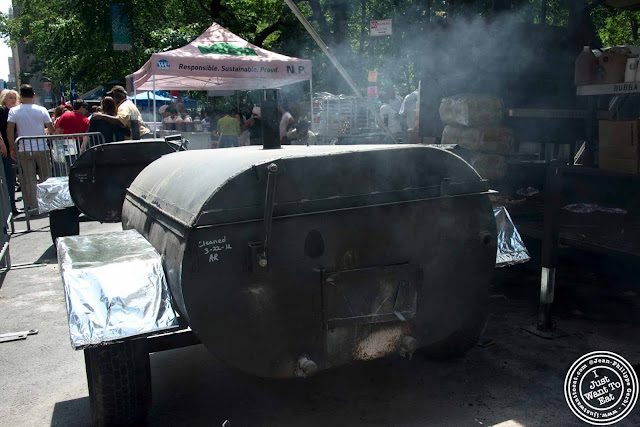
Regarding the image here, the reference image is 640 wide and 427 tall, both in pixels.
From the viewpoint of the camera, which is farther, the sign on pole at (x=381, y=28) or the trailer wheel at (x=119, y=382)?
the sign on pole at (x=381, y=28)

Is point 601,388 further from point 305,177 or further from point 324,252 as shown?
point 305,177

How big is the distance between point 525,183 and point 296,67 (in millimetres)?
6157

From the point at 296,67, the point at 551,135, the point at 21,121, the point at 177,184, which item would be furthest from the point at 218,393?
the point at 296,67

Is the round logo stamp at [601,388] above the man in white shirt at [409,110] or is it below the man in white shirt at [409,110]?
below

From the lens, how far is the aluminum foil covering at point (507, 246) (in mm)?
3426

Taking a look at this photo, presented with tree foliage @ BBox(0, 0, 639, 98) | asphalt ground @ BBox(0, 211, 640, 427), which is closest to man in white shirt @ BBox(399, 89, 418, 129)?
tree foliage @ BBox(0, 0, 639, 98)

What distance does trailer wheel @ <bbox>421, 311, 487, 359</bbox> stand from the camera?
3297 millimetres

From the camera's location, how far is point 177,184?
3.04m

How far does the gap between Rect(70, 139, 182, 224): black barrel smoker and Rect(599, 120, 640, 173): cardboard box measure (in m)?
4.07

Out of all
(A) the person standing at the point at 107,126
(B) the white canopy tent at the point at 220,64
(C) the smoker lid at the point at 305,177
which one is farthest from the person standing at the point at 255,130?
(C) the smoker lid at the point at 305,177

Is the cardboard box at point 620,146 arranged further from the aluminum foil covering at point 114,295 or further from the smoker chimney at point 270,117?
the aluminum foil covering at point 114,295

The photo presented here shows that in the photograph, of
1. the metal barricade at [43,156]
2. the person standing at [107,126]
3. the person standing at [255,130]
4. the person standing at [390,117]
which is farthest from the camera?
the person standing at [390,117]

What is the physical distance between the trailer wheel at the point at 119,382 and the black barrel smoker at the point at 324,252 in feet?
1.01
